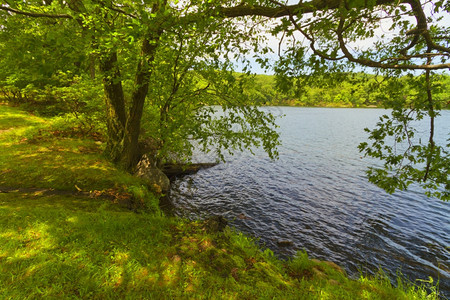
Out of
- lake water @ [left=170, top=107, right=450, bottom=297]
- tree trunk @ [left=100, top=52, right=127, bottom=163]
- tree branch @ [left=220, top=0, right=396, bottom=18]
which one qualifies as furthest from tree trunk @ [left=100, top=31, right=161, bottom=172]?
tree branch @ [left=220, top=0, right=396, bottom=18]

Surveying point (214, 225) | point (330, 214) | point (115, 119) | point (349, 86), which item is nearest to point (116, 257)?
point (214, 225)

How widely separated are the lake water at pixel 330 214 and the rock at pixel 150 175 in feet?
5.09

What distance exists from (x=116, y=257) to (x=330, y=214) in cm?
1282

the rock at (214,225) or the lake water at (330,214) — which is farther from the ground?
the rock at (214,225)

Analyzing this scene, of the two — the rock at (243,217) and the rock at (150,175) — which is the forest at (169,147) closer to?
the rock at (150,175)

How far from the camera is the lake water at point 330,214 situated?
370 inches

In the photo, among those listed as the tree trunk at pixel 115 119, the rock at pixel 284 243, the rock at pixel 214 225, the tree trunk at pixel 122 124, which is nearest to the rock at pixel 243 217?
the rock at pixel 284 243

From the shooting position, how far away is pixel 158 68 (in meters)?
8.73

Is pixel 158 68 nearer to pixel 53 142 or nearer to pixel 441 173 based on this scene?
pixel 53 142

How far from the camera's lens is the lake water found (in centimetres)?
941

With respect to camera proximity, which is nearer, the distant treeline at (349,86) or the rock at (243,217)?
the distant treeline at (349,86)

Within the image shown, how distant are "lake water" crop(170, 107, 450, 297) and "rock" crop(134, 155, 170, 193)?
155cm

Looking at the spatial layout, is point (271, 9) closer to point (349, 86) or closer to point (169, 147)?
point (349, 86)

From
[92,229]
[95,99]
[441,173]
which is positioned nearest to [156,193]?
[92,229]
